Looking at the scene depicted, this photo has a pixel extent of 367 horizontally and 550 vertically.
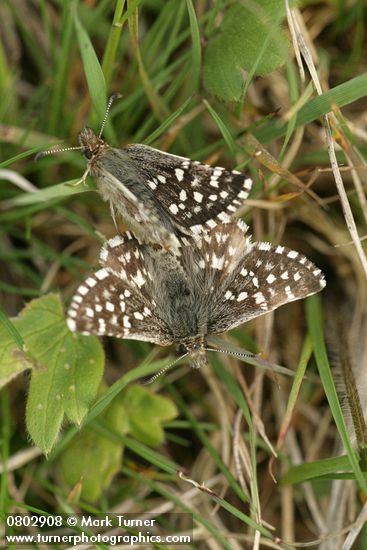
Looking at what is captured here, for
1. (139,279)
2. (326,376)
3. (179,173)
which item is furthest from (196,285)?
(326,376)

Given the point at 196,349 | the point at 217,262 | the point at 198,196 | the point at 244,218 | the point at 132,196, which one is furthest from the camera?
the point at 244,218

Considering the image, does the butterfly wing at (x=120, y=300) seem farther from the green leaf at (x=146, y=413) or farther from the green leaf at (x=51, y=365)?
the green leaf at (x=146, y=413)

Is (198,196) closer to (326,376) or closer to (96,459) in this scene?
(326,376)

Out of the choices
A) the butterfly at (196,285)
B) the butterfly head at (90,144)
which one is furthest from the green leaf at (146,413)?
the butterfly head at (90,144)

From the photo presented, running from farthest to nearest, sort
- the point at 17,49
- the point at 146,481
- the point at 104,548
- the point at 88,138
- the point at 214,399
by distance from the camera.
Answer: the point at 17,49
the point at 214,399
the point at 146,481
the point at 88,138
the point at 104,548

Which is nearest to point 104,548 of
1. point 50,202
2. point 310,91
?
point 50,202

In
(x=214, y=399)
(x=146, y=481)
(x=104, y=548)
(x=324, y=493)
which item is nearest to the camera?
(x=104, y=548)

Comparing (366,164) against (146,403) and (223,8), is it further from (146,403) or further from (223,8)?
(146,403)
